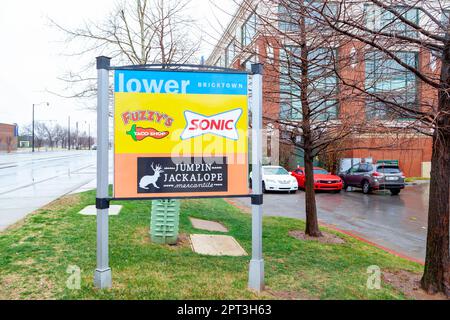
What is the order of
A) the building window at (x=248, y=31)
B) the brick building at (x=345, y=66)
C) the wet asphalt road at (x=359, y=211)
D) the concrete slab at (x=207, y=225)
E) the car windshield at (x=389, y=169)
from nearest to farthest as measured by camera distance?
the brick building at (x=345, y=66) < the building window at (x=248, y=31) < the concrete slab at (x=207, y=225) < the wet asphalt road at (x=359, y=211) < the car windshield at (x=389, y=169)

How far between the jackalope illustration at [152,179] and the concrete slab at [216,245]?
202 cm

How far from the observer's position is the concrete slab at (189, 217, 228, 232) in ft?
25.1

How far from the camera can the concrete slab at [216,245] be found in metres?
5.73

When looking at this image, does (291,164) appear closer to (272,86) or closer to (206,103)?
(272,86)

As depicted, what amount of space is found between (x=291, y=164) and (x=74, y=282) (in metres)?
22.4

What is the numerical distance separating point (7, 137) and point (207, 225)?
69.0 meters

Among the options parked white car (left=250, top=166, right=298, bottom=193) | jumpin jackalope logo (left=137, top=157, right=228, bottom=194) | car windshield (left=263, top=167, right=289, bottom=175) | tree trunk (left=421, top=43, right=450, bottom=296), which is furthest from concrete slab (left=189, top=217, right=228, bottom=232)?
car windshield (left=263, top=167, right=289, bottom=175)

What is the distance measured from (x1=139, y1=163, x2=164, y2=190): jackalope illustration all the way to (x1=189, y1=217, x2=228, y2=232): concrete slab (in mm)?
3713

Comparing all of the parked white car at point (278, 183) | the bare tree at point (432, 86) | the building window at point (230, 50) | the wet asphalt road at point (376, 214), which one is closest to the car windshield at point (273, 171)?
the parked white car at point (278, 183)

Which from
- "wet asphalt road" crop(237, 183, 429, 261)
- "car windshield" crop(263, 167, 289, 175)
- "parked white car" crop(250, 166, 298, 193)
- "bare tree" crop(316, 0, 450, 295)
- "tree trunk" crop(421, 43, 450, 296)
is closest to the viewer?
"bare tree" crop(316, 0, 450, 295)

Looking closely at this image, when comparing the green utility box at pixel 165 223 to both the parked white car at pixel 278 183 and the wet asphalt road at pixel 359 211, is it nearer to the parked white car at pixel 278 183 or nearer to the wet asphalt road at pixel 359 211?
the wet asphalt road at pixel 359 211

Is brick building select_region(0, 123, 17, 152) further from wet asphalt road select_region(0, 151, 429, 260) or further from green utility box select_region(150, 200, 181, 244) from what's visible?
green utility box select_region(150, 200, 181, 244)

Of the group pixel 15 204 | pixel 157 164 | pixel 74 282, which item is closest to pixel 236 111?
pixel 157 164

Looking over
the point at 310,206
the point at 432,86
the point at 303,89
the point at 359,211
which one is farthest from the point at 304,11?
the point at 359,211
